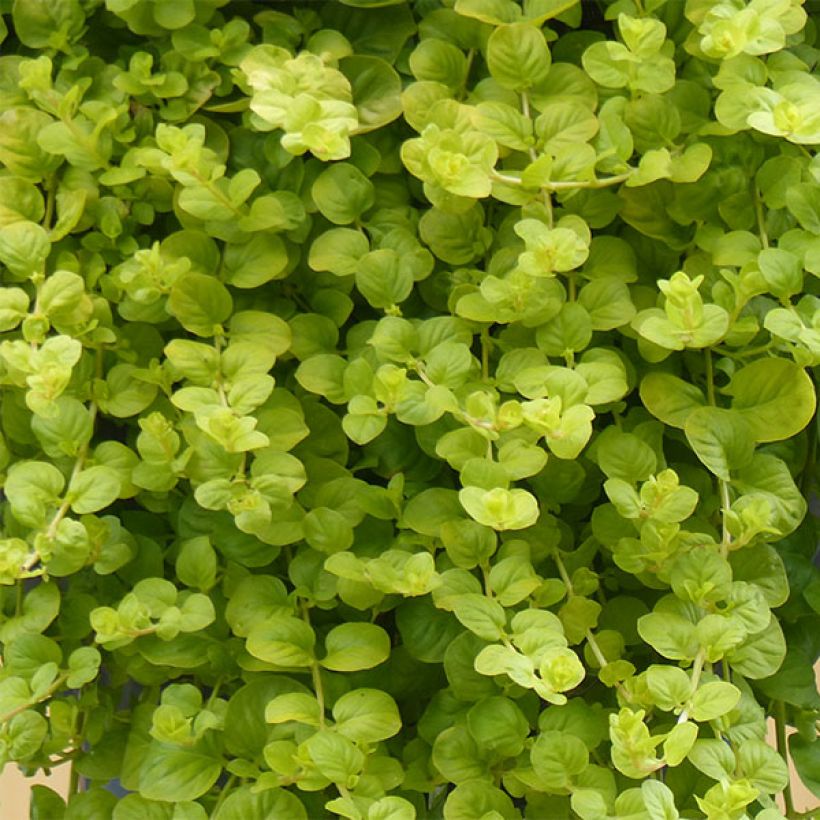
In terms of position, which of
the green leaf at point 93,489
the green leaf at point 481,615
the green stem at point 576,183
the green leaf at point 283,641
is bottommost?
the green leaf at point 283,641

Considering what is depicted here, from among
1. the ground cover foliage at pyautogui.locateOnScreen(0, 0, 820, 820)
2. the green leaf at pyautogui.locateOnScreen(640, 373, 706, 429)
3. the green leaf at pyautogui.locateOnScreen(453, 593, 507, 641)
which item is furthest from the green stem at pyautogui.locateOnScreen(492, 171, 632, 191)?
the green leaf at pyautogui.locateOnScreen(453, 593, 507, 641)

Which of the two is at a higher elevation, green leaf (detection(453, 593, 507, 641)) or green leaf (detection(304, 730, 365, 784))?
green leaf (detection(453, 593, 507, 641))

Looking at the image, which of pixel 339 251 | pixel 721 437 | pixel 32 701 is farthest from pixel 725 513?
pixel 32 701

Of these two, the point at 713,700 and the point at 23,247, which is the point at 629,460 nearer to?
the point at 713,700

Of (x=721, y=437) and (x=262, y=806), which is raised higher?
(x=721, y=437)

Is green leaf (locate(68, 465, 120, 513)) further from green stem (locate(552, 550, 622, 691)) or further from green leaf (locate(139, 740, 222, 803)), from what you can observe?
green stem (locate(552, 550, 622, 691))

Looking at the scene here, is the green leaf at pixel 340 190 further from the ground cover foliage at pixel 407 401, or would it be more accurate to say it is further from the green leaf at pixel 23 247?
the green leaf at pixel 23 247

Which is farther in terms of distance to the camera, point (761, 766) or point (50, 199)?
point (50, 199)

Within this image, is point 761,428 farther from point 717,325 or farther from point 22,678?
point 22,678

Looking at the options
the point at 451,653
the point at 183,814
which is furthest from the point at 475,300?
the point at 183,814

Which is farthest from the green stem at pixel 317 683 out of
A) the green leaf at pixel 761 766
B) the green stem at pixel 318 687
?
the green leaf at pixel 761 766
